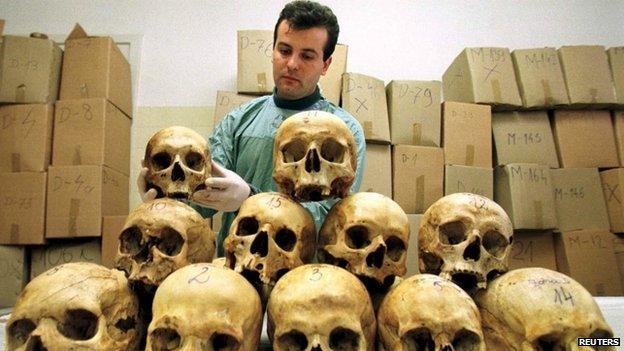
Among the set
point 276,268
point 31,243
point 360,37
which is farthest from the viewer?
point 360,37

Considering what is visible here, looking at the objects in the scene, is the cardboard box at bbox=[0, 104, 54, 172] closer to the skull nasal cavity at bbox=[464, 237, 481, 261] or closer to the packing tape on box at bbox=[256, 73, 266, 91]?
the packing tape on box at bbox=[256, 73, 266, 91]

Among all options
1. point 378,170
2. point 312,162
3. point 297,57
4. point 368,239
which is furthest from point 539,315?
point 378,170

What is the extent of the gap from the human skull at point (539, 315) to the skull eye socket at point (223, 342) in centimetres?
58

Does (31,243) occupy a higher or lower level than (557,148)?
lower

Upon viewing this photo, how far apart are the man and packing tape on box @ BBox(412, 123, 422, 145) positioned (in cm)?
103

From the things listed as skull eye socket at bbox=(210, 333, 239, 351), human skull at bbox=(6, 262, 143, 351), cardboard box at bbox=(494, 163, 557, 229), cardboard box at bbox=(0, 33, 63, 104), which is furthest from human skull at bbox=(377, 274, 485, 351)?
cardboard box at bbox=(0, 33, 63, 104)

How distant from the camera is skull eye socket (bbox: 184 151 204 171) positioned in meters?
1.33

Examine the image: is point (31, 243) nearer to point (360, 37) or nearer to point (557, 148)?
point (360, 37)

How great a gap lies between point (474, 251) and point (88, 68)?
277cm

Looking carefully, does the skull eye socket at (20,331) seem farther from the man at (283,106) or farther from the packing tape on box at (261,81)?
the packing tape on box at (261,81)

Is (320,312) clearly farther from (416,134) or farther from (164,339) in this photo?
(416,134)

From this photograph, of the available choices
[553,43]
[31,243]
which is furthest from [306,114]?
[553,43]

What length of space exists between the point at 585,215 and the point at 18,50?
3.82 metres

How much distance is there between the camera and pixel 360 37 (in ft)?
12.0
